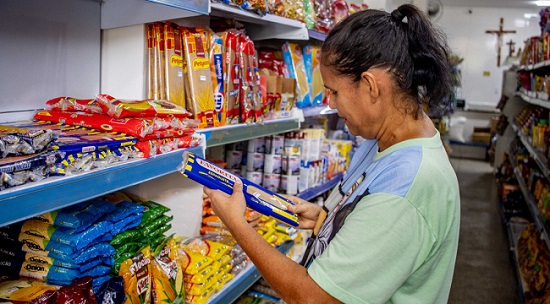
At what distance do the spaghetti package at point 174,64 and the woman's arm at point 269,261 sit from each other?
60 centimetres

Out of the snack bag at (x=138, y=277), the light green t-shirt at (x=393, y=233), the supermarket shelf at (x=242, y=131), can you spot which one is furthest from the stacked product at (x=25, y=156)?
the supermarket shelf at (x=242, y=131)

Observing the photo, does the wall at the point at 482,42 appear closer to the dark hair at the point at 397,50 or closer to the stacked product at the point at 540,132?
the stacked product at the point at 540,132

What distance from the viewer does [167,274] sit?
1.75 m

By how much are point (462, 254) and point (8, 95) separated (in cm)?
535

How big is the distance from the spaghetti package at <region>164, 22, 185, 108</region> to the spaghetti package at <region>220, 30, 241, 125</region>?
0.29 m

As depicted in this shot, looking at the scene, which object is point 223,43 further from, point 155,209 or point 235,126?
point 155,209

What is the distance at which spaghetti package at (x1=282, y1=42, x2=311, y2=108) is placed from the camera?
317 centimetres

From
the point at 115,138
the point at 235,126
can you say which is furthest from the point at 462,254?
the point at 115,138

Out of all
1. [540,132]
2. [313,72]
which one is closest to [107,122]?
[313,72]

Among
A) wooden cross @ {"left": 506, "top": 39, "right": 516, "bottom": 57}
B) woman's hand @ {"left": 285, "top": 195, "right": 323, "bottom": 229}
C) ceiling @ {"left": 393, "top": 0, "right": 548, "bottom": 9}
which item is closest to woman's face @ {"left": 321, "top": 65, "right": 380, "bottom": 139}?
woman's hand @ {"left": 285, "top": 195, "right": 323, "bottom": 229}

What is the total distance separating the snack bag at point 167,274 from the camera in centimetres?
172

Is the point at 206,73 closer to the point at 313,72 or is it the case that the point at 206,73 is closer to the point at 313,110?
the point at 313,110

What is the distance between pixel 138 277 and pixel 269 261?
1.88 ft

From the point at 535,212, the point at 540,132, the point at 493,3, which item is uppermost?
the point at 493,3
